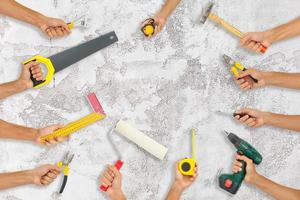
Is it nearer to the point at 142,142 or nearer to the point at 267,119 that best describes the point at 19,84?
the point at 142,142

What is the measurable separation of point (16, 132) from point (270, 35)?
3.67ft

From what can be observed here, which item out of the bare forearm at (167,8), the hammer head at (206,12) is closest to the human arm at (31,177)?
the bare forearm at (167,8)

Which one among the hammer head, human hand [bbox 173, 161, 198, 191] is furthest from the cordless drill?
the hammer head

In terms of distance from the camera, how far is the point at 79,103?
1.93m

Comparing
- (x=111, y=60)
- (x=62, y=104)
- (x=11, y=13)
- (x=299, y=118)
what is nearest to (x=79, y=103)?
(x=62, y=104)

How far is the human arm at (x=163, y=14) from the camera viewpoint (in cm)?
189

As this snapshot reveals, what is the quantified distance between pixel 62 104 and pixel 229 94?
72cm

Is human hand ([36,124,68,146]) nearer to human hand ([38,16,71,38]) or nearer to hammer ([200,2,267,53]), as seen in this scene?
human hand ([38,16,71,38])

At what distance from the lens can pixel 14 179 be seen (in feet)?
5.97

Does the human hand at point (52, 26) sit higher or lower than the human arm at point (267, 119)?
higher

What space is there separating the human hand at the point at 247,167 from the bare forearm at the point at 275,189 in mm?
22

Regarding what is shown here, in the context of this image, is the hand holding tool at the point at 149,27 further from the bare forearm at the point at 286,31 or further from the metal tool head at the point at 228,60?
the bare forearm at the point at 286,31

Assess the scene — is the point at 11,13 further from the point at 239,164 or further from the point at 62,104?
the point at 239,164

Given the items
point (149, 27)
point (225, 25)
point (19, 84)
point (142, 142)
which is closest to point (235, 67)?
point (225, 25)
